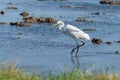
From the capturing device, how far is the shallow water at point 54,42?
13.9 metres

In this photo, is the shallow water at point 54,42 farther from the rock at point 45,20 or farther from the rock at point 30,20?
the rock at point 30,20

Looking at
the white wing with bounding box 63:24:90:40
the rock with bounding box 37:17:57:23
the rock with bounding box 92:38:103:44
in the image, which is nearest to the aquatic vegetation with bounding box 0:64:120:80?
the white wing with bounding box 63:24:90:40

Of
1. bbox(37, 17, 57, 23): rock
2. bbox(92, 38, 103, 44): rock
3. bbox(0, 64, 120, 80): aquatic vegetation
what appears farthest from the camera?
bbox(37, 17, 57, 23): rock

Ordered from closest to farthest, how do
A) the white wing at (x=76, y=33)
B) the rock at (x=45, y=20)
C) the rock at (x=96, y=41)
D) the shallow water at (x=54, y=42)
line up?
the shallow water at (x=54, y=42), the white wing at (x=76, y=33), the rock at (x=96, y=41), the rock at (x=45, y=20)

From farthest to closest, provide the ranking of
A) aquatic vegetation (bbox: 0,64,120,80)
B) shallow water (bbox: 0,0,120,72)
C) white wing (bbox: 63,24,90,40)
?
white wing (bbox: 63,24,90,40), shallow water (bbox: 0,0,120,72), aquatic vegetation (bbox: 0,64,120,80)

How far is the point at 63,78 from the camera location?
8.38 metres

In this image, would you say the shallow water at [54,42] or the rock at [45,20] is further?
the rock at [45,20]

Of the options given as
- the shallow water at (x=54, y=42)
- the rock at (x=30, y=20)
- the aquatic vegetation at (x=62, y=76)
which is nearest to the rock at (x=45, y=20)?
the rock at (x=30, y=20)

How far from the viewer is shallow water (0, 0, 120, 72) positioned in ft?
45.7

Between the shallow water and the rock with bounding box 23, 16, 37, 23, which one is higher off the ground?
the rock with bounding box 23, 16, 37, 23

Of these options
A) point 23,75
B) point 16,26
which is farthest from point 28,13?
point 23,75

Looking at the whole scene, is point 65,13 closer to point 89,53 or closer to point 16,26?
point 16,26

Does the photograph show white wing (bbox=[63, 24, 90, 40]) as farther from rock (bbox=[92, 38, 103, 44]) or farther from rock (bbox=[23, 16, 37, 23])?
rock (bbox=[23, 16, 37, 23])

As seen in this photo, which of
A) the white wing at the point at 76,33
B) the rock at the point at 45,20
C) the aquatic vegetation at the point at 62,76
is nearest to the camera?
the aquatic vegetation at the point at 62,76
